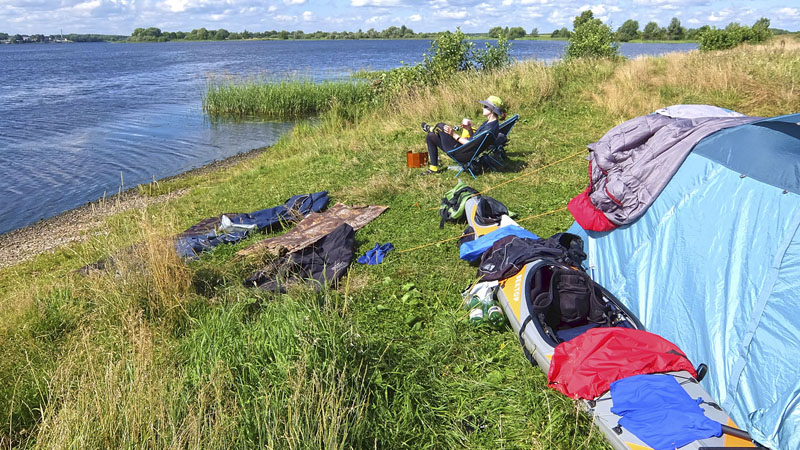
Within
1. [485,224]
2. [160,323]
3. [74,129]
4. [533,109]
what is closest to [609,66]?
[533,109]

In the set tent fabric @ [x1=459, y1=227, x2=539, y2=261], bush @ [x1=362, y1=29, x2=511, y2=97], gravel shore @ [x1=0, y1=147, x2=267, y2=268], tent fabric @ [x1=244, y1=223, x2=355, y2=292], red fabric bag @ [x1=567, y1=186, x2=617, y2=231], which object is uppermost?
bush @ [x1=362, y1=29, x2=511, y2=97]

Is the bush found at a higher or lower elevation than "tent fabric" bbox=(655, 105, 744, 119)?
higher

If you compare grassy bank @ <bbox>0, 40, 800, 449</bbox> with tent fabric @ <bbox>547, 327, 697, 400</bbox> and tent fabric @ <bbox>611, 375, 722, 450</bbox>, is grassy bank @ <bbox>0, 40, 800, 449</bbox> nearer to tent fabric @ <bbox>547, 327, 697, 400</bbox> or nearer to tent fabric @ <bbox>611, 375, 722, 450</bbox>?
tent fabric @ <bbox>547, 327, 697, 400</bbox>

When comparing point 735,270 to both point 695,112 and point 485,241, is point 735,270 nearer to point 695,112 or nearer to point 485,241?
point 695,112

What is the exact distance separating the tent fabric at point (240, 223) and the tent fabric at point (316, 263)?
1.13m

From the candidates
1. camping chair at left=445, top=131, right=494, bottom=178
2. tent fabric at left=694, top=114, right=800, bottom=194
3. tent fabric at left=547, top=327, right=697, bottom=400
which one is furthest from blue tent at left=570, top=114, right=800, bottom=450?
camping chair at left=445, top=131, right=494, bottom=178

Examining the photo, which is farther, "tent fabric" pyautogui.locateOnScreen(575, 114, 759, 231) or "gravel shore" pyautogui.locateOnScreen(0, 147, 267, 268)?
"gravel shore" pyautogui.locateOnScreen(0, 147, 267, 268)

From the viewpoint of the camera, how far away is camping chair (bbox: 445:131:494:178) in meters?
7.74

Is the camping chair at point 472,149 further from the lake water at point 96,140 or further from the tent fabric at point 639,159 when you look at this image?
the lake water at point 96,140

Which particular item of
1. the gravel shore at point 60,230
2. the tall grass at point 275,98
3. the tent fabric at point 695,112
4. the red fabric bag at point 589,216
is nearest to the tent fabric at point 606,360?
the red fabric bag at point 589,216

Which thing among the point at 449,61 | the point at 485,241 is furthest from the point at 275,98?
the point at 485,241

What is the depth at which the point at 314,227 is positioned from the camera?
685cm

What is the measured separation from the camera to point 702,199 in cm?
392

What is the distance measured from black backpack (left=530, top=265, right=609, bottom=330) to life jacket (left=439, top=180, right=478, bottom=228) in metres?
2.40
